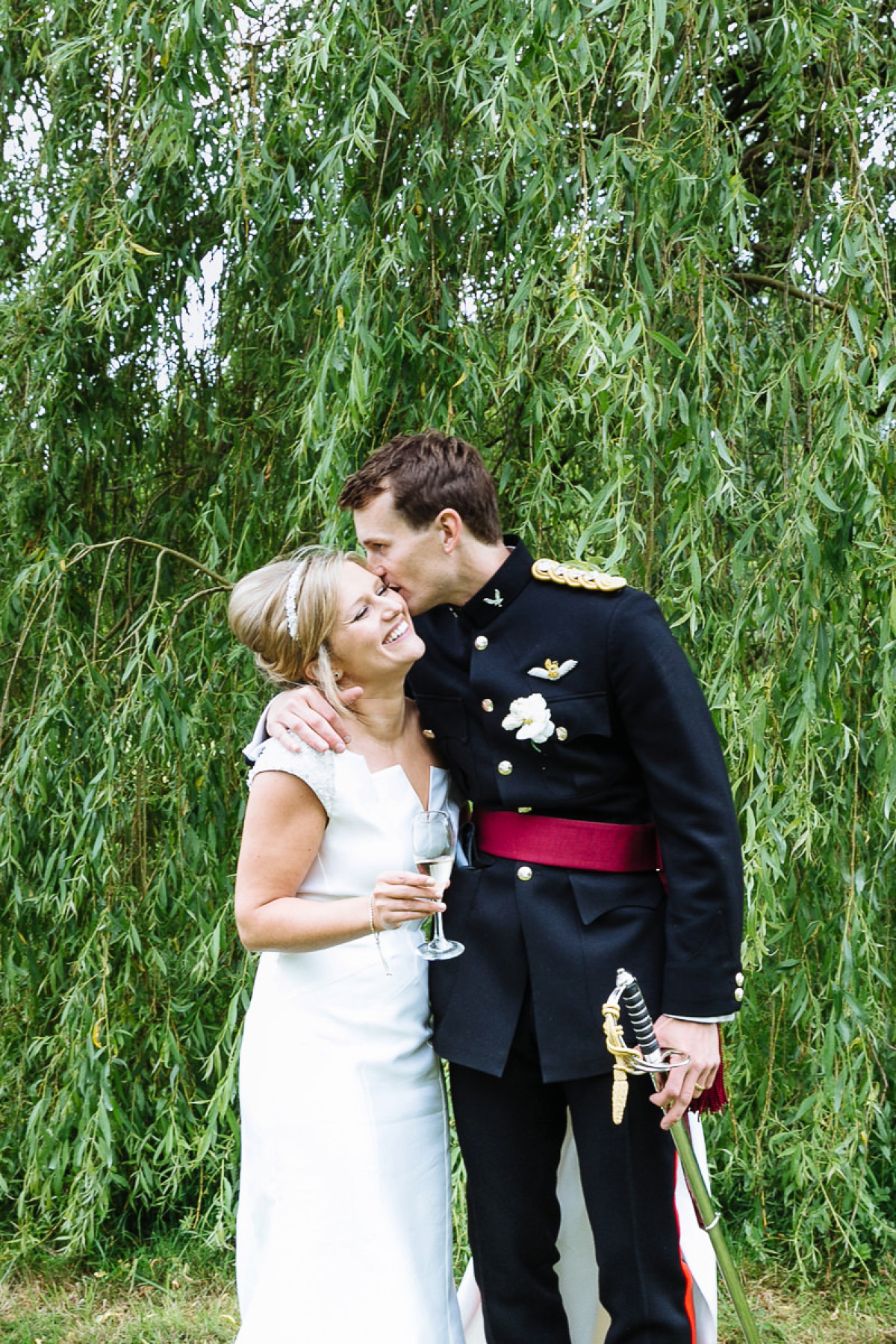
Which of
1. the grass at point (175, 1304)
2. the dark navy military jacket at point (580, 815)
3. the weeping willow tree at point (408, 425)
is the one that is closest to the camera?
the dark navy military jacket at point (580, 815)

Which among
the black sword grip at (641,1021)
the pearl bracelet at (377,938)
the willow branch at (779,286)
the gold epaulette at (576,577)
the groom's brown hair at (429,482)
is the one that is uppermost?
the willow branch at (779,286)

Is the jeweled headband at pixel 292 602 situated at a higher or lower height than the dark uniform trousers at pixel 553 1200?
higher

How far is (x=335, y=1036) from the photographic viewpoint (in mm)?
2252

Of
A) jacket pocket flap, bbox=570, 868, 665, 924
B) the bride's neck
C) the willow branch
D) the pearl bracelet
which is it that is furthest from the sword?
the willow branch

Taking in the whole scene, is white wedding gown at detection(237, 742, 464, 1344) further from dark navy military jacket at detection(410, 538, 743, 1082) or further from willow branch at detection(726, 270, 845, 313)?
willow branch at detection(726, 270, 845, 313)

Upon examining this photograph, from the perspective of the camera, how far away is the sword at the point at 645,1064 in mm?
2031

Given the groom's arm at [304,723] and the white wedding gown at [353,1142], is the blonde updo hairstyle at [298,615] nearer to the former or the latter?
the groom's arm at [304,723]

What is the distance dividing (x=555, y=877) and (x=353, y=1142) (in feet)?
1.73

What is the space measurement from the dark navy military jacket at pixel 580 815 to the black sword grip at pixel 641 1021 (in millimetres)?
93

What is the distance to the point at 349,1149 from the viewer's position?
2219 mm

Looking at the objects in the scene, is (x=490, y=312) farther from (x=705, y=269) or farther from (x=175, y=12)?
(x=175, y=12)

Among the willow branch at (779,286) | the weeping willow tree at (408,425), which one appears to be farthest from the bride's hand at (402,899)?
the willow branch at (779,286)

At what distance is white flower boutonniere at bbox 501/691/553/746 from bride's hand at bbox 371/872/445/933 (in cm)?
30

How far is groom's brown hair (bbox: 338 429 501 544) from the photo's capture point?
2.24m
